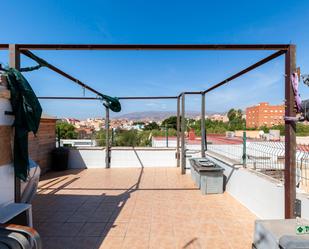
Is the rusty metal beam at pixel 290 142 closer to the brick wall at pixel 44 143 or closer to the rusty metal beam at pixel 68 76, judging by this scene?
Result: the rusty metal beam at pixel 68 76

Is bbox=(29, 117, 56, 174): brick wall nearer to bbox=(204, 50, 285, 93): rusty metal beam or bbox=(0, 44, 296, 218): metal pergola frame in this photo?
bbox=(0, 44, 296, 218): metal pergola frame

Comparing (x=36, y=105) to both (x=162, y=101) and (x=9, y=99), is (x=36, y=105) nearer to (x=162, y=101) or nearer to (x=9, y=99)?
(x=9, y=99)

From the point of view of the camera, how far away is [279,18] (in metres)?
7.42

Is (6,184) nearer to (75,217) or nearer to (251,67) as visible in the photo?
(75,217)

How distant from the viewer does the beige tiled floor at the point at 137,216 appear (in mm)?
3115

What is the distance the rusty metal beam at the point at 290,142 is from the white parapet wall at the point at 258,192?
0.11m

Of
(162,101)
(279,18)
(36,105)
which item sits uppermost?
(279,18)

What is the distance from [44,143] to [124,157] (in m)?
2.70

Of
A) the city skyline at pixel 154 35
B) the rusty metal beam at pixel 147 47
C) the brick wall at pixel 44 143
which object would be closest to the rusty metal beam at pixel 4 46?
the city skyline at pixel 154 35

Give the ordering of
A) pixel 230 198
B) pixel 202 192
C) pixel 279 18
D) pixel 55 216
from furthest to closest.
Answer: pixel 279 18 < pixel 202 192 < pixel 230 198 < pixel 55 216

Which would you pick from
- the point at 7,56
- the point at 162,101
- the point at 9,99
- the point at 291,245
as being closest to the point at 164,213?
the point at 291,245

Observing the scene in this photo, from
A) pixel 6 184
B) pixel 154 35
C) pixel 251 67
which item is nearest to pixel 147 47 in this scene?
pixel 251 67

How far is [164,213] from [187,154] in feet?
13.0

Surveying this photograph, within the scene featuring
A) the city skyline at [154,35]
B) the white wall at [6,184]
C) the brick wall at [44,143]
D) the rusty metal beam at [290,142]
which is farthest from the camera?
the brick wall at [44,143]
